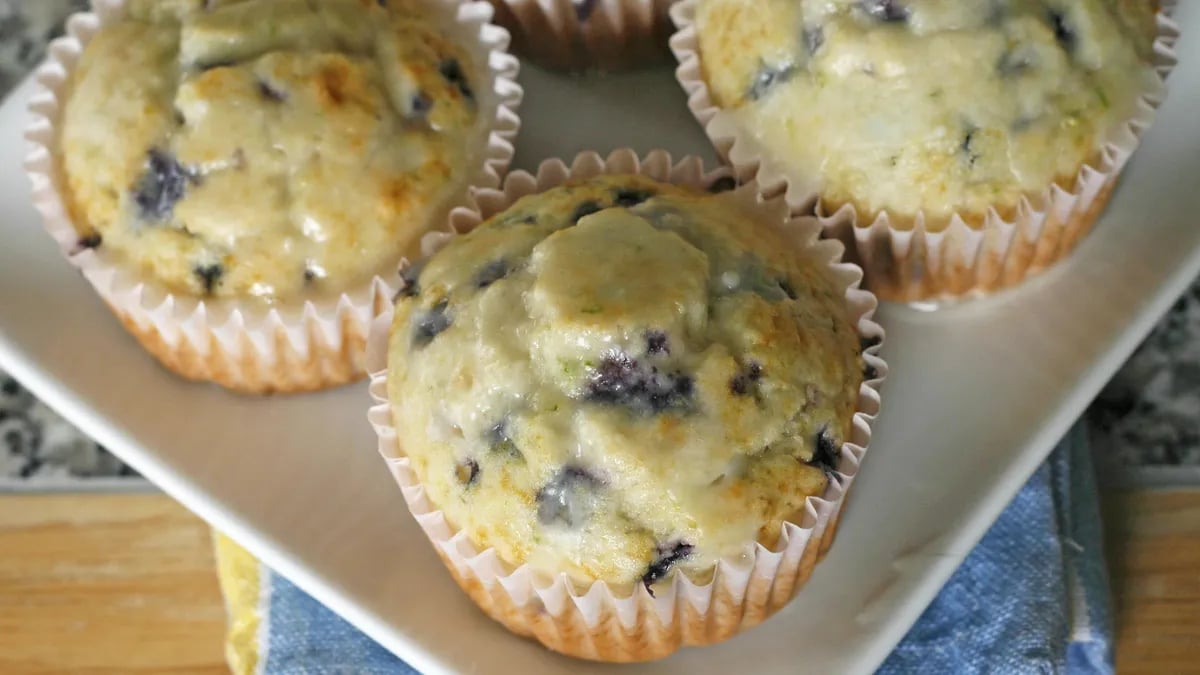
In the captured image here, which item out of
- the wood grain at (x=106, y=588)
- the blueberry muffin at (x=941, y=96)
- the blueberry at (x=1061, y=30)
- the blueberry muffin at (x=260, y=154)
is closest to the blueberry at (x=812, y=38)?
the blueberry muffin at (x=941, y=96)

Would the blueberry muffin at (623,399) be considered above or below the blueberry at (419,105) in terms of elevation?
below

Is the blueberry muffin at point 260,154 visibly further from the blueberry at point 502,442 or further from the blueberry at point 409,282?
the blueberry at point 502,442

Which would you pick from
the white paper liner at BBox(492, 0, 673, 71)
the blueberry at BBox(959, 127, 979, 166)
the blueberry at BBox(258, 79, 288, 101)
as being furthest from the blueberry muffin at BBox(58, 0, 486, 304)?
the blueberry at BBox(959, 127, 979, 166)

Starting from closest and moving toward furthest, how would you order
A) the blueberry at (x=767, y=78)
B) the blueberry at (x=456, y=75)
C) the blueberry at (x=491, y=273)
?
1. the blueberry at (x=491, y=273)
2. the blueberry at (x=767, y=78)
3. the blueberry at (x=456, y=75)

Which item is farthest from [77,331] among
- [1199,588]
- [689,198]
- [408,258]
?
[1199,588]

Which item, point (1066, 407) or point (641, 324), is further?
point (1066, 407)

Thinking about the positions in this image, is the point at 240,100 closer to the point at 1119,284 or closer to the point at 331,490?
the point at 331,490

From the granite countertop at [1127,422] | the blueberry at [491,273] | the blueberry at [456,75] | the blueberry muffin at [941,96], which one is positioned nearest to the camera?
the blueberry at [491,273]
